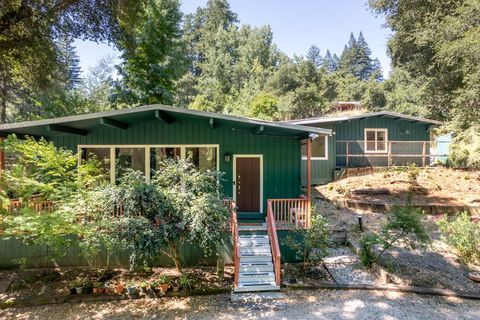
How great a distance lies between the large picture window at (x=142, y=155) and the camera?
8672 millimetres

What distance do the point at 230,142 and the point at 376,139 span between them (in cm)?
1096

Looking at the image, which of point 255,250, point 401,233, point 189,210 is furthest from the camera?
point 255,250

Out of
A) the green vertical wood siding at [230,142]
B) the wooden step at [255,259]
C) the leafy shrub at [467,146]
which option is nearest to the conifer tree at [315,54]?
the leafy shrub at [467,146]

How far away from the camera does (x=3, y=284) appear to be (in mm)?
6648

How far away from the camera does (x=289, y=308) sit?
18.6 feet

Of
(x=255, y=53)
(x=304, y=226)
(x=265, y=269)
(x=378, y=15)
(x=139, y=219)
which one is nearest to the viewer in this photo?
(x=139, y=219)

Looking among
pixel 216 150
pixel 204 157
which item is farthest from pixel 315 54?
pixel 204 157

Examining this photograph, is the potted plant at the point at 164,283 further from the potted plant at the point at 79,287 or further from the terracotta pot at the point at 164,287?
the potted plant at the point at 79,287

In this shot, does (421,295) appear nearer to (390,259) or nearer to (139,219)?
(390,259)

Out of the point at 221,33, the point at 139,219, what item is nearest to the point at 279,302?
the point at 139,219

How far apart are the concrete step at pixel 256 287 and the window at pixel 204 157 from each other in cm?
368

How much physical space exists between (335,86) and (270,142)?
29535 mm

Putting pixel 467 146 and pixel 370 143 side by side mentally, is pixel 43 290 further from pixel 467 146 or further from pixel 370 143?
pixel 370 143

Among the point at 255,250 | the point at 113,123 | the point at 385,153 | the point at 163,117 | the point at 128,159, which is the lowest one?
the point at 255,250
